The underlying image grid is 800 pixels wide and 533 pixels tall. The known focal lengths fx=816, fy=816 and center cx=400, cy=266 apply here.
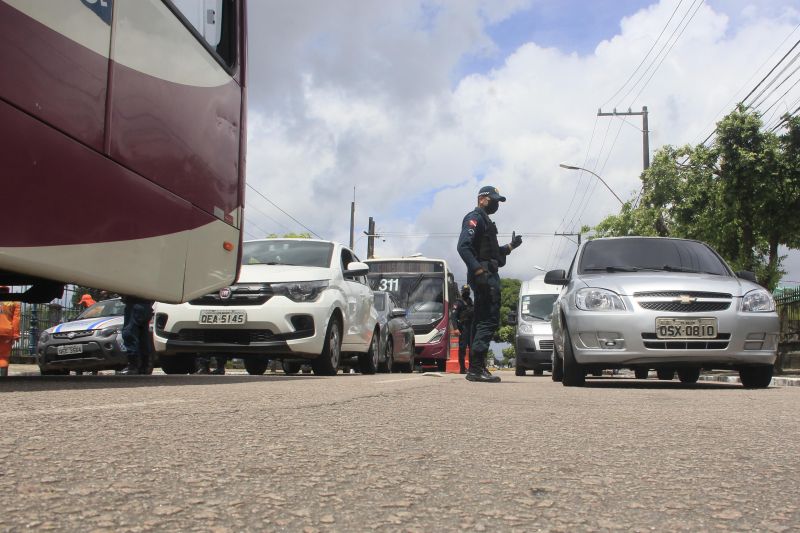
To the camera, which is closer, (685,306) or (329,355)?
(685,306)

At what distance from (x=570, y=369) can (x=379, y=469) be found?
585 cm

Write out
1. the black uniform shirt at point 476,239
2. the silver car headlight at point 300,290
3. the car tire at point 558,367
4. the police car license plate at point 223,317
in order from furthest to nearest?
the car tire at point 558,367 → the silver car headlight at point 300,290 → the police car license plate at point 223,317 → the black uniform shirt at point 476,239

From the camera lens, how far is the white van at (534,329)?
53.7 feet

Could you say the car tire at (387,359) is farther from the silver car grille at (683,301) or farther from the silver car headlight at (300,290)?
the silver car grille at (683,301)

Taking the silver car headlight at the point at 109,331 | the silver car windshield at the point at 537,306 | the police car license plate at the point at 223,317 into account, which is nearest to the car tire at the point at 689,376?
the silver car windshield at the point at 537,306

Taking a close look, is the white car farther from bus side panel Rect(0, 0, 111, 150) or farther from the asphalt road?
the asphalt road

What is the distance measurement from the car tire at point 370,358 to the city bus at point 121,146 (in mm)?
4362

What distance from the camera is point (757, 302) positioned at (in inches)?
302

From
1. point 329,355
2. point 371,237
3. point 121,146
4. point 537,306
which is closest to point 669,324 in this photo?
point 329,355

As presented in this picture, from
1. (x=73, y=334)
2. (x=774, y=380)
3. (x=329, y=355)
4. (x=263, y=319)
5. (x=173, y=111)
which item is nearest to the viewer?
(x=173, y=111)

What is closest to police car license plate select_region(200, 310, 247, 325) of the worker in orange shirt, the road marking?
the road marking

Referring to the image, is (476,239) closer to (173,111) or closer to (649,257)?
(649,257)

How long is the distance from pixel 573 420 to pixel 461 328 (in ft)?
46.0

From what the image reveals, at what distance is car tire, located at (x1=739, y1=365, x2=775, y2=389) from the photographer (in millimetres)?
7887
